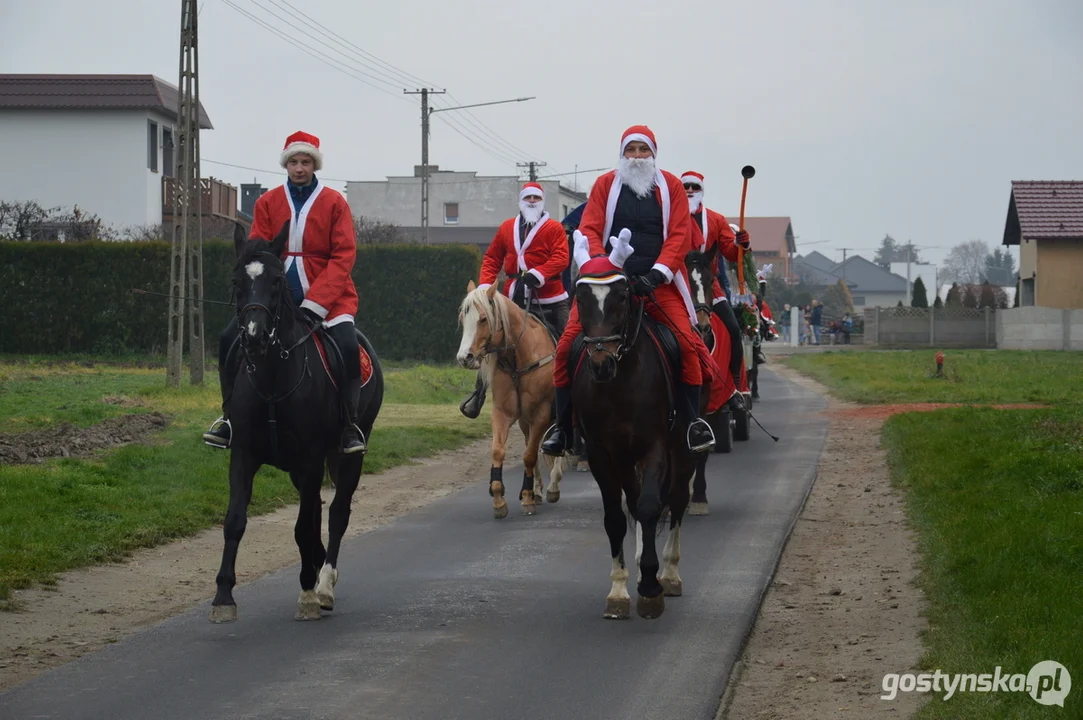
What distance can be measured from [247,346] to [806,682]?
10.7 feet

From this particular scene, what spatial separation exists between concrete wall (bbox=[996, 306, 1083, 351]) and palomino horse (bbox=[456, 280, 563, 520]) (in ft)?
130

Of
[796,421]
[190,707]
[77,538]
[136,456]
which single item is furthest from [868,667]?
[796,421]

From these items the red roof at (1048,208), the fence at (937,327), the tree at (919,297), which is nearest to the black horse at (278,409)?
the red roof at (1048,208)

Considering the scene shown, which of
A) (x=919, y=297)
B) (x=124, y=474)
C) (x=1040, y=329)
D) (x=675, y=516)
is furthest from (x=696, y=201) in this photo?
(x=919, y=297)

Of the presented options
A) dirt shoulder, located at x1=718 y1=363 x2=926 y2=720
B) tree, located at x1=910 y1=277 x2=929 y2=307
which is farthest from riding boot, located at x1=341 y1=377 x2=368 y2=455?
tree, located at x1=910 y1=277 x2=929 y2=307

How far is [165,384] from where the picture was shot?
2216cm

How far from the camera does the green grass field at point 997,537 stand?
6.28 m

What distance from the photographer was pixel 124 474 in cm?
1298

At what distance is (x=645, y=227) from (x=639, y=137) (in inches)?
22.2

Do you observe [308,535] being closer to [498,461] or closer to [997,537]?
[498,461]

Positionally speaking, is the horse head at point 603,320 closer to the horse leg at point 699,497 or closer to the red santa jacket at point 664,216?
the red santa jacket at point 664,216

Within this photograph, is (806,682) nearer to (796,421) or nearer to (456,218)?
(796,421)

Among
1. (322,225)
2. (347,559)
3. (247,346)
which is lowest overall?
(347,559)

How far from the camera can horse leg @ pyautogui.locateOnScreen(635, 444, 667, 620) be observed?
7.78 m
